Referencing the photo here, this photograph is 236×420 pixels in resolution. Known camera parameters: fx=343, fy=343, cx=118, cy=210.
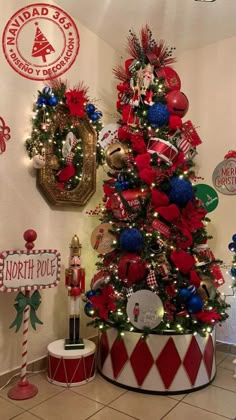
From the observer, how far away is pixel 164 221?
2482 mm

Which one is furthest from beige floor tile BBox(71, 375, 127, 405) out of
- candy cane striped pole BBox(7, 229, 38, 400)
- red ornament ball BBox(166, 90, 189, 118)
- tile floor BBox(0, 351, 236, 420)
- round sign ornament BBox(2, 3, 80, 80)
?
round sign ornament BBox(2, 3, 80, 80)

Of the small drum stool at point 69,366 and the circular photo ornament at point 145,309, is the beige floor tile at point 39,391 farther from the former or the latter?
the circular photo ornament at point 145,309

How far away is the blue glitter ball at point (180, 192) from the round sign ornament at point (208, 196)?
0.74m

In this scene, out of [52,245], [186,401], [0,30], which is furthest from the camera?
[52,245]

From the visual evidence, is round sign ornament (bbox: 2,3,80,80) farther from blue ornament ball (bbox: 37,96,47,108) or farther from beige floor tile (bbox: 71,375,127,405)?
beige floor tile (bbox: 71,375,127,405)

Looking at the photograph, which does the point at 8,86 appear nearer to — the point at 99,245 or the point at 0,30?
the point at 0,30

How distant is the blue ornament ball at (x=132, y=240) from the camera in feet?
7.64

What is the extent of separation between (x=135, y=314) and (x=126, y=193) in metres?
0.87

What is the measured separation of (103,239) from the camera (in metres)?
2.62

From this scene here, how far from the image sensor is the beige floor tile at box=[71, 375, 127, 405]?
2211mm

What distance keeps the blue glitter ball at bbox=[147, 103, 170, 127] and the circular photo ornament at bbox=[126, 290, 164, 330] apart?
1.25 meters

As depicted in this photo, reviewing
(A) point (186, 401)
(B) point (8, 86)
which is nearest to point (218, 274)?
(A) point (186, 401)

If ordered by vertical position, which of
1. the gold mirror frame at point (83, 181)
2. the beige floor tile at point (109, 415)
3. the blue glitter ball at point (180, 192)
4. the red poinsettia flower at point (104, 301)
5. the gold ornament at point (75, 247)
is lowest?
the beige floor tile at point (109, 415)

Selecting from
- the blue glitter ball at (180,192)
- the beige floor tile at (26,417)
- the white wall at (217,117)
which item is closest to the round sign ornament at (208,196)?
the white wall at (217,117)
